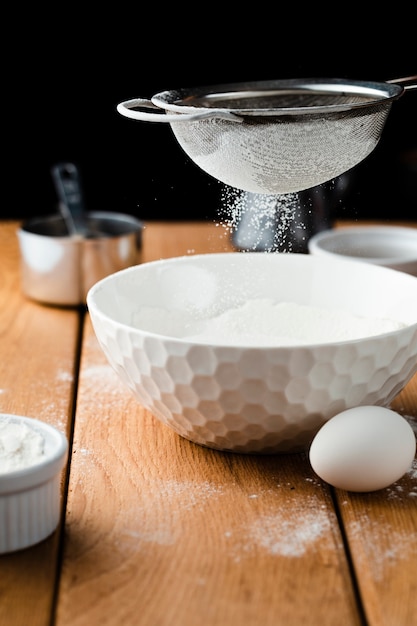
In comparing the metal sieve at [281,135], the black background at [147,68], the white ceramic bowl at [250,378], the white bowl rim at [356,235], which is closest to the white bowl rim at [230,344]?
the white ceramic bowl at [250,378]

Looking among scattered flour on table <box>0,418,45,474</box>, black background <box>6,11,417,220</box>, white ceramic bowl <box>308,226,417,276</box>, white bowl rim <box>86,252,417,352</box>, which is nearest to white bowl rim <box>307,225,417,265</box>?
white ceramic bowl <box>308,226,417,276</box>

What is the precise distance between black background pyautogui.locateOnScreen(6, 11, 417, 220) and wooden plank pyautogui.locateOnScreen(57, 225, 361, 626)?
1389 millimetres

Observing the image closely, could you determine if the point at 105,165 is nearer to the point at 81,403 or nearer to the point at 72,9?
the point at 72,9

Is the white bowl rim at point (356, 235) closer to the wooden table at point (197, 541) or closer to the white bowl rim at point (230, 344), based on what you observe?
the white bowl rim at point (230, 344)

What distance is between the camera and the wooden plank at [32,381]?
66cm

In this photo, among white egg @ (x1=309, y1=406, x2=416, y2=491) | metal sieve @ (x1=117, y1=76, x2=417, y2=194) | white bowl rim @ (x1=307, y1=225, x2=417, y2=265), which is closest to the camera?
white egg @ (x1=309, y1=406, x2=416, y2=491)

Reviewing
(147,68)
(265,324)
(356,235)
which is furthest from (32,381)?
(147,68)

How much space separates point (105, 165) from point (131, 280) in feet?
4.84

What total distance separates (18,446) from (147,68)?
67.9 inches

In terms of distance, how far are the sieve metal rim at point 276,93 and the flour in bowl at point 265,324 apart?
23cm

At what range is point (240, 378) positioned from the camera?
0.80 m

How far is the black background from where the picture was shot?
7.45 feet

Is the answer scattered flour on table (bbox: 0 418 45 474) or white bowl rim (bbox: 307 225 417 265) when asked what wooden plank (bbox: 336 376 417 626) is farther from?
white bowl rim (bbox: 307 225 417 265)

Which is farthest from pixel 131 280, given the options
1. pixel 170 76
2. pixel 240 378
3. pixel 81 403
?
pixel 170 76
